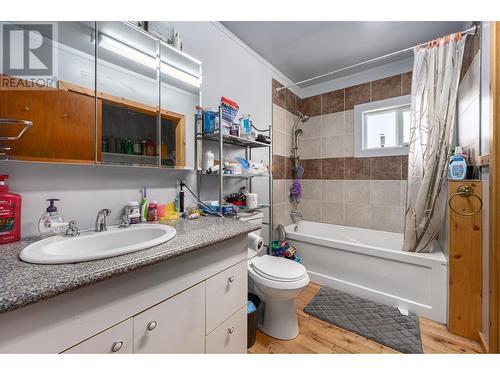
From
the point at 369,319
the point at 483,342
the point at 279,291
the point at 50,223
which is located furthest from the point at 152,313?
the point at 483,342

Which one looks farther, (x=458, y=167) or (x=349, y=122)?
(x=349, y=122)

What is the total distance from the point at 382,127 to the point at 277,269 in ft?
7.35

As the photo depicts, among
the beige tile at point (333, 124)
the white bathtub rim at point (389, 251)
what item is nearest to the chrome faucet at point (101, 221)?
the white bathtub rim at point (389, 251)

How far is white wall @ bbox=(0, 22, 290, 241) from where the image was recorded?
941 millimetres

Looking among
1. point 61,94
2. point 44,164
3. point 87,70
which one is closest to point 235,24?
point 87,70

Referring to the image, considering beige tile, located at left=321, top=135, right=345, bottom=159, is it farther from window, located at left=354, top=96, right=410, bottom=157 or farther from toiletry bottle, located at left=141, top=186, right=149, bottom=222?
toiletry bottle, located at left=141, top=186, right=149, bottom=222

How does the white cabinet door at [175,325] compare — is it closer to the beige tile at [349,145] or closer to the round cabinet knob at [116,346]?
the round cabinet knob at [116,346]

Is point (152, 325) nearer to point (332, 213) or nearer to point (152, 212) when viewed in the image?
point (152, 212)

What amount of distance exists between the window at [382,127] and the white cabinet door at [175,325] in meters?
2.58

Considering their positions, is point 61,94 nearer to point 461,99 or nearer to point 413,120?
point 413,120

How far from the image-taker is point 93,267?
0.62 m

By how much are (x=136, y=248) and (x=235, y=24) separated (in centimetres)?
198

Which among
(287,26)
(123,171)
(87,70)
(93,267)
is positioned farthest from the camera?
(287,26)

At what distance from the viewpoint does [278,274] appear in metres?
1.49
